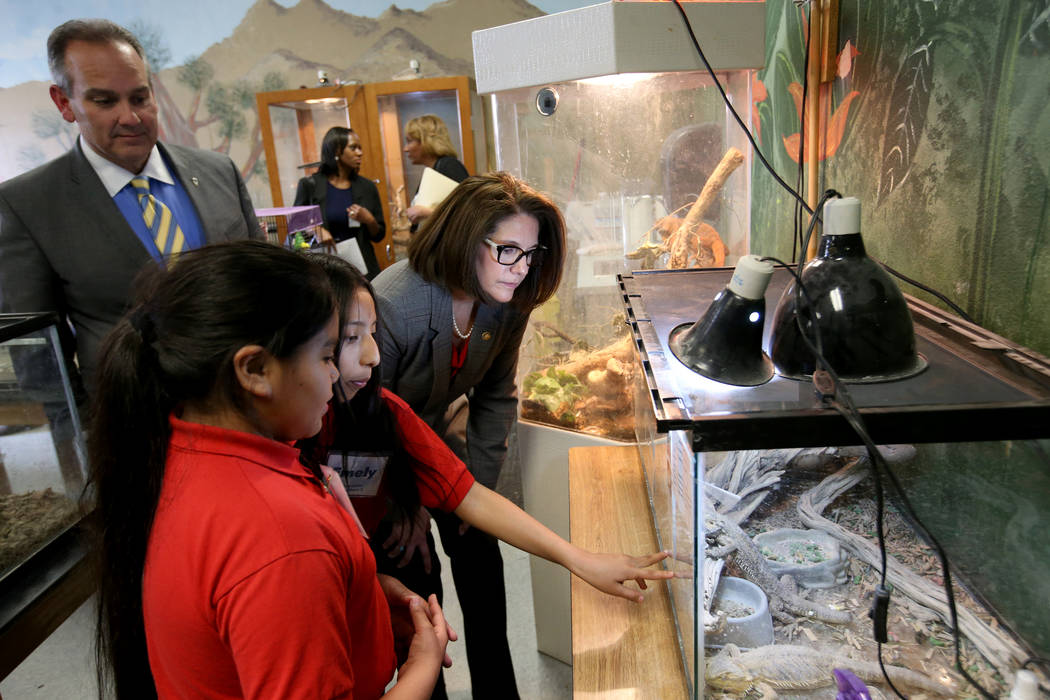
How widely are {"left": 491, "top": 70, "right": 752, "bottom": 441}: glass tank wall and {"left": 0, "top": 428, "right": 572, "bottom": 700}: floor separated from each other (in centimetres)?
81

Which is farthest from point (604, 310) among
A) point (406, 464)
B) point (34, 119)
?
point (34, 119)

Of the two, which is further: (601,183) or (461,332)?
(601,183)

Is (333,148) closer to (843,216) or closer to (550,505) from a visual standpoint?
(550,505)

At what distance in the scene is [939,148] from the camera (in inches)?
45.4

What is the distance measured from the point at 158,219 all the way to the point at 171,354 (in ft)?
4.10

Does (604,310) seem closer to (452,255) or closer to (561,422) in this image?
(561,422)

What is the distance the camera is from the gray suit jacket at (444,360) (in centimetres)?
177

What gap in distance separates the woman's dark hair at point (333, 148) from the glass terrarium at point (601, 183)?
8.72 feet

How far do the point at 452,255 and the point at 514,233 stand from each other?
0.53 ft

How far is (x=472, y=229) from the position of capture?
1704 millimetres

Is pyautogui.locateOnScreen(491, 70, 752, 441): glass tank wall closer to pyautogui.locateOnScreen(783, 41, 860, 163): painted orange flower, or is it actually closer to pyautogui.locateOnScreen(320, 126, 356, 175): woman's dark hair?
pyautogui.locateOnScreen(783, 41, 860, 163): painted orange flower

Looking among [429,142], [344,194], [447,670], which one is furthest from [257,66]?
[447,670]

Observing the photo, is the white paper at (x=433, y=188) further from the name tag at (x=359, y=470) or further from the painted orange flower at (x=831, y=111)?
the name tag at (x=359, y=470)

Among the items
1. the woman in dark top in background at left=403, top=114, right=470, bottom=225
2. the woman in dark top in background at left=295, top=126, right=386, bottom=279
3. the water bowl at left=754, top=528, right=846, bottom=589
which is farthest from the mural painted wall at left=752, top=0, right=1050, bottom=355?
the woman in dark top in background at left=295, top=126, right=386, bottom=279
